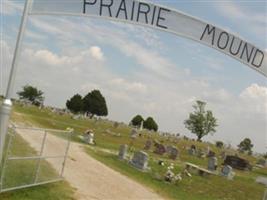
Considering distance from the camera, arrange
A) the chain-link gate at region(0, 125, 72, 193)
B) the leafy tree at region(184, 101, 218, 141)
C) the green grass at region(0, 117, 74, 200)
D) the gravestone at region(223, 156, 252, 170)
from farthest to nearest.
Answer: the leafy tree at region(184, 101, 218, 141), the gravestone at region(223, 156, 252, 170), the green grass at region(0, 117, 74, 200), the chain-link gate at region(0, 125, 72, 193)

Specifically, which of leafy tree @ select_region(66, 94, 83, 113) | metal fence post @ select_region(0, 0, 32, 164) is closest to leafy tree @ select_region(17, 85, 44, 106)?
leafy tree @ select_region(66, 94, 83, 113)

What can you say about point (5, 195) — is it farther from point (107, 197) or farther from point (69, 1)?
point (69, 1)

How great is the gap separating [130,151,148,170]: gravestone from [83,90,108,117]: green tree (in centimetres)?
8736

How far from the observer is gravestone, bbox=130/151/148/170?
977 inches

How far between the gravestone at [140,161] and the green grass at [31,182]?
31.1 feet

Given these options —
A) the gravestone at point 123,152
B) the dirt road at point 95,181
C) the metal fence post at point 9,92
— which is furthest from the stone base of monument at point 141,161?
the metal fence post at point 9,92

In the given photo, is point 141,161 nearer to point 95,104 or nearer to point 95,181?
point 95,181

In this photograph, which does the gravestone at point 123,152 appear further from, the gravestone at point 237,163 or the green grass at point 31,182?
the gravestone at point 237,163

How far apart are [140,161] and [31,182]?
11642mm

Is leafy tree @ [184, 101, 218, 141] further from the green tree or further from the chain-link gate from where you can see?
the chain-link gate

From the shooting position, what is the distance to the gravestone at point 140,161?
24.8 m

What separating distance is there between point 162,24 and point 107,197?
19.4 ft

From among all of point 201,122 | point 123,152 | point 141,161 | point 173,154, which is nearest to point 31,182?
→ point 141,161

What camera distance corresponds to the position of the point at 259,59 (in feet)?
40.8
